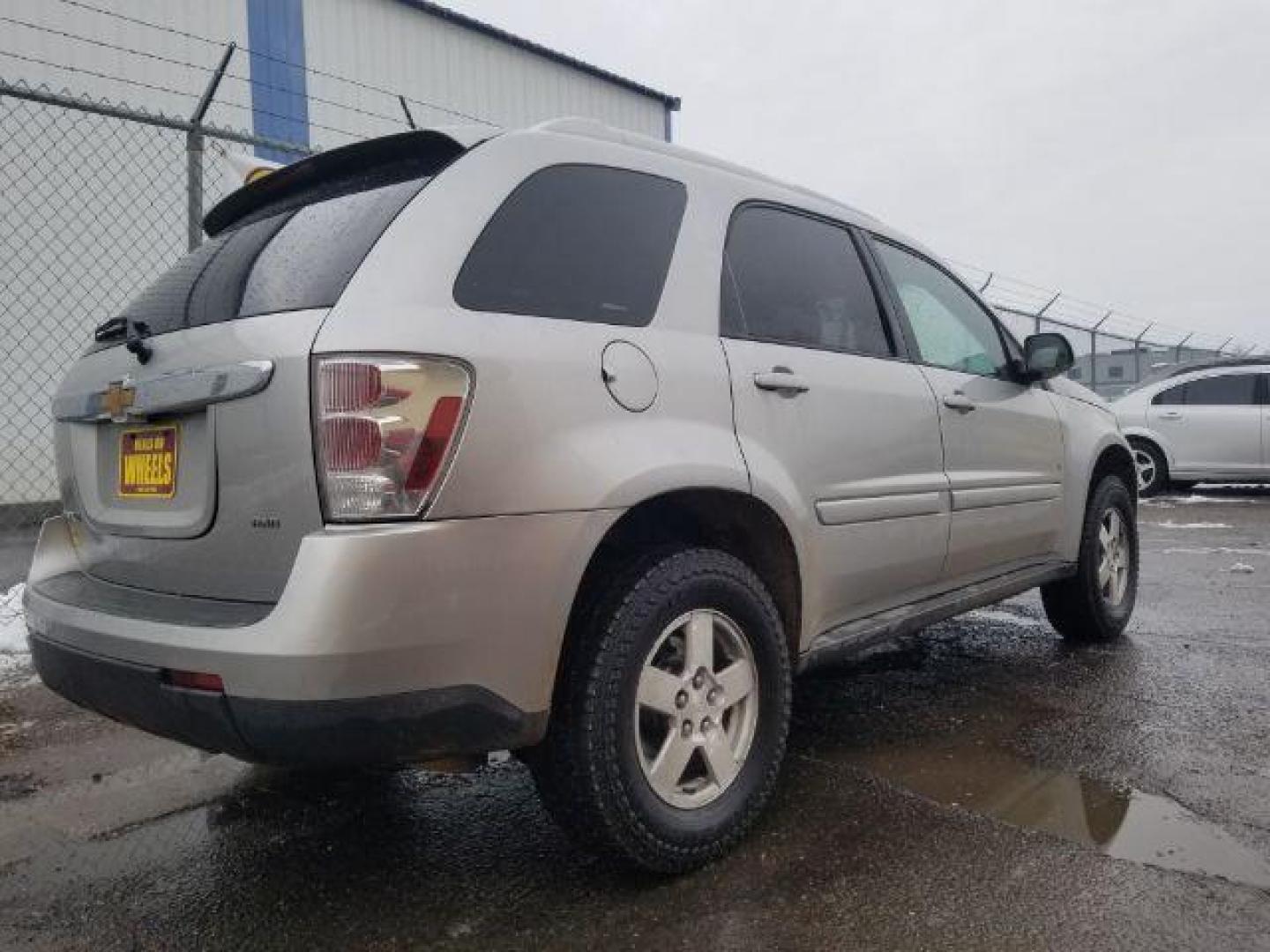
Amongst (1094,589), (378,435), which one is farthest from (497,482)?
(1094,589)

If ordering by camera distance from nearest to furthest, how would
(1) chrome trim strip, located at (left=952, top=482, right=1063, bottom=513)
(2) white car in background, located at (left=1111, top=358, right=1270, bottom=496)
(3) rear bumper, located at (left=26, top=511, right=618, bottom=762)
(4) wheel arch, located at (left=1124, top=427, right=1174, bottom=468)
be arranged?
(3) rear bumper, located at (left=26, top=511, right=618, bottom=762) → (1) chrome trim strip, located at (left=952, top=482, right=1063, bottom=513) → (2) white car in background, located at (left=1111, top=358, right=1270, bottom=496) → (4) wheel arch, located at (left=1124, top=427, right=1174, bottom=468)

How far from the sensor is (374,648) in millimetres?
1692

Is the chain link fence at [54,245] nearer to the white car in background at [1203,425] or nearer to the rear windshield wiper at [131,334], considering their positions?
the rear windshield wiper at [131,334]

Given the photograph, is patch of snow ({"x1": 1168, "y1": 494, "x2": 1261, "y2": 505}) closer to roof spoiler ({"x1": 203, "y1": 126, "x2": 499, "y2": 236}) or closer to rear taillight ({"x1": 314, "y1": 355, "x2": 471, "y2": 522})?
roof spoiler ({"x1": 203, "y1": 126, "x2": 499, "y2": 236})

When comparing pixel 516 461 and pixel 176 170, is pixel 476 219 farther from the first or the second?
pixel 176 170

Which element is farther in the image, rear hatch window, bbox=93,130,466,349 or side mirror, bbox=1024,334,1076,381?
side mirror, bbox=1024,334,1076,381

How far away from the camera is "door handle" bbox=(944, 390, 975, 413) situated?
3.25 m

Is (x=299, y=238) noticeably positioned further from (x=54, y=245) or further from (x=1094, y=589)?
(x=54, y=245)

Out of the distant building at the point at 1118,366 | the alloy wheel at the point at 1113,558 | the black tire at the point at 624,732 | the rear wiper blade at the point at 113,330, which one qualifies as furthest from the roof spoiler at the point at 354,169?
the distant building at the point at 1118,366

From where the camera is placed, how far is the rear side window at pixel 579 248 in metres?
2.01

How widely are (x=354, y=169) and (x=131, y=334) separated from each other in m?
0.66

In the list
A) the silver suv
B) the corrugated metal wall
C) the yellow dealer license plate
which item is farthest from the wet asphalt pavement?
the corrugated metal wall

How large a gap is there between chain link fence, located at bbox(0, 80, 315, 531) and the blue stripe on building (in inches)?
73.3

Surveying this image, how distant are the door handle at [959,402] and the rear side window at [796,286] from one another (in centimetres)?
32
